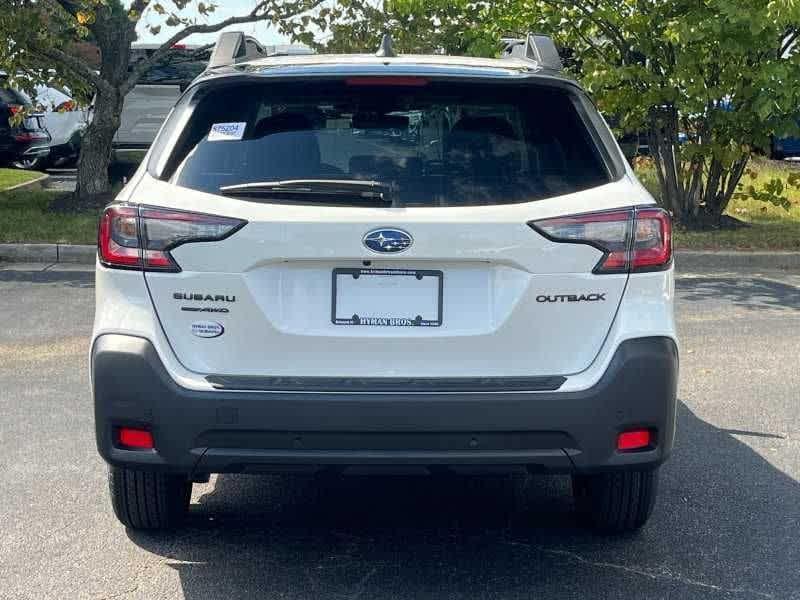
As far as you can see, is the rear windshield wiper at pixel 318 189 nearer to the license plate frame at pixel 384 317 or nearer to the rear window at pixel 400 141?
the rear window at pixel 400 141

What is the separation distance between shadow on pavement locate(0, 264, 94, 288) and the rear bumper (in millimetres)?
7030

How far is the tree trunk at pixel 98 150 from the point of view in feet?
50.6

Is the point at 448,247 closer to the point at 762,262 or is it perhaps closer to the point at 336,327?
the point at 336,327

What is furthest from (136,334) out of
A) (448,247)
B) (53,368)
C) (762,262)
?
(762,262)

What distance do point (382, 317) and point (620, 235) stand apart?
0.77 m

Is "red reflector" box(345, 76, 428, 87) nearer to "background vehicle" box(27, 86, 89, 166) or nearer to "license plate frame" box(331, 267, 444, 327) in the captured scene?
"license plate frame" box(331, 267, 444, 327)

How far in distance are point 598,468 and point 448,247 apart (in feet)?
2.73

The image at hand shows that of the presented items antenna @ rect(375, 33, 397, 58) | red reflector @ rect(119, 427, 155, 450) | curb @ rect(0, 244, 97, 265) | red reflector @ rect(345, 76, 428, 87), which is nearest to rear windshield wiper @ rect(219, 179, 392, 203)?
red reflector @ rect(345, 76, 428, 87)

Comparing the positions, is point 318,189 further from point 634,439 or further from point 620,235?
point 634,439

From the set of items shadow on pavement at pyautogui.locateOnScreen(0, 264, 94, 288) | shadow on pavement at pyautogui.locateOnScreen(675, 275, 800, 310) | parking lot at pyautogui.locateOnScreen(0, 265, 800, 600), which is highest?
Result: parking lot at pyautogui.locateOnScreen(0, 265, 800, 600)

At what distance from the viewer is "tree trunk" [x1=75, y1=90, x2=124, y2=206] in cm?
1544

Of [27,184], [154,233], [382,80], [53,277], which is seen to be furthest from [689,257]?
[27,184]

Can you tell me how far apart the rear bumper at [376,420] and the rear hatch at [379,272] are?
94 millimetres

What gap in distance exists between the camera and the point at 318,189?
390cm
